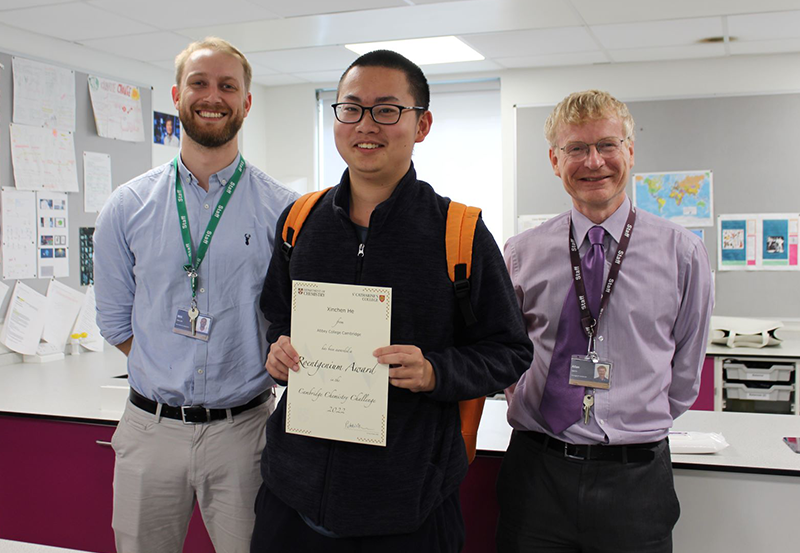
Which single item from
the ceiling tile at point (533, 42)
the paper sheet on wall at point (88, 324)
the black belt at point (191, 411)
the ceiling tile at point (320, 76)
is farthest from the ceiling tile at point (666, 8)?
the paper sheet on wall at point (88, 324)

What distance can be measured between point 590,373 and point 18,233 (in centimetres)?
311

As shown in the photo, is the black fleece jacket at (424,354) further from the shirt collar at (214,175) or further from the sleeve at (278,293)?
the shirt collar at (214,175)

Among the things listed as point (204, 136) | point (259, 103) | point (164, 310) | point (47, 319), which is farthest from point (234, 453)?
point (259, 103)

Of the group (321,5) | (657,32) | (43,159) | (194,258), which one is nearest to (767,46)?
(657,32)

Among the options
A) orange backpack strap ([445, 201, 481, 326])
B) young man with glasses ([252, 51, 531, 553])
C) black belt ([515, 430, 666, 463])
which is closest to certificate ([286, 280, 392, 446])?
young man with glasses ([252, 51, 531, 553])

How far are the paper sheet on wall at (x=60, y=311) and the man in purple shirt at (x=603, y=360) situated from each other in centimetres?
294

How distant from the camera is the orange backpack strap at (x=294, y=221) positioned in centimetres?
146

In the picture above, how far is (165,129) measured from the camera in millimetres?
4559

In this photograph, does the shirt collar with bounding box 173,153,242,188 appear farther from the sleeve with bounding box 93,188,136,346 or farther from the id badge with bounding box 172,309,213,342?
the id badge with bounding box 172,309,213,342

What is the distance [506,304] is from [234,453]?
816mm

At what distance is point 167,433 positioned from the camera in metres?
1.71

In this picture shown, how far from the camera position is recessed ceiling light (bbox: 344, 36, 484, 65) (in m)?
4.34

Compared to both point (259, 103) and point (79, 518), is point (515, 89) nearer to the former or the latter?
point (259, 103)

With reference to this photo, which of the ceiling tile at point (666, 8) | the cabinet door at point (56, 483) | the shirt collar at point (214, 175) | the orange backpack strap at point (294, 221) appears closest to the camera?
the orange backpack strap at point (294, 221)
